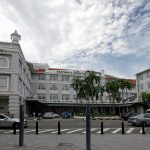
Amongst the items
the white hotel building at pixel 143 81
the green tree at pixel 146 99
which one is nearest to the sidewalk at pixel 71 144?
the green tree at pixel 146 99

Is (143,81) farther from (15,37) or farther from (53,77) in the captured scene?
(15,37)

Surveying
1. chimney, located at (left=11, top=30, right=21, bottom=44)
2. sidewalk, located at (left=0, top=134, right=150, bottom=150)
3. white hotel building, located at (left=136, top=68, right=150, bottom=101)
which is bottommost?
sidewalk, located at (left=0, top=134, right=150, bottom=150)

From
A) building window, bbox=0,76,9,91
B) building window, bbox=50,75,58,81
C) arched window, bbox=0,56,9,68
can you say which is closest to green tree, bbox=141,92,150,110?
building window, bbox=50,75,58,81

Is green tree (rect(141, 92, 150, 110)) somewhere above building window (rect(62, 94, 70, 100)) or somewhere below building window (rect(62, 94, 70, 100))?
below

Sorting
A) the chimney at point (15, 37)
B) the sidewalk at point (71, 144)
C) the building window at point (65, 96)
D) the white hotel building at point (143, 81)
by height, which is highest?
the chimney at point (15, 37)

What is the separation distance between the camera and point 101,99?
8200cm

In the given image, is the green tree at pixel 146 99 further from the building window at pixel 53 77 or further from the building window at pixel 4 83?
the building window at pixel 4 83

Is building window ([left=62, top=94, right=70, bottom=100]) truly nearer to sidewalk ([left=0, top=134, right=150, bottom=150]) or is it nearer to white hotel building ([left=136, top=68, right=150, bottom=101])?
white hotel building ([left=136, top=68, right=150, bottom=101])

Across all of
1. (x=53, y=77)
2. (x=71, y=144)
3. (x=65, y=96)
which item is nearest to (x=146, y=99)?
(x=65, y=96)

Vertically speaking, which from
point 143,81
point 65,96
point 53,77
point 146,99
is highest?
point 53,77

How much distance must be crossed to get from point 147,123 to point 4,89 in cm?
2372

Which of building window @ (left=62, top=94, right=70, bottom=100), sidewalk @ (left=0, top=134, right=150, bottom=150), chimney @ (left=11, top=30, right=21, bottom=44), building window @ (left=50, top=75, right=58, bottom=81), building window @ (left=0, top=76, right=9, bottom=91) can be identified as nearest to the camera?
sidewalk @ (left=0, top=134, right=150, bottom=150)

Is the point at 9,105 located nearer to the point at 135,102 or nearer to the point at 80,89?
the point at 80,89

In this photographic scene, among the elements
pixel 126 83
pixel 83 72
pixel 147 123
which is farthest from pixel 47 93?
pixel 147 123
